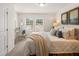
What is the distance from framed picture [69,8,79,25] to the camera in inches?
83.7

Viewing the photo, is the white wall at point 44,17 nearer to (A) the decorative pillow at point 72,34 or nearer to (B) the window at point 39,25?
(B) the window at point 39,25

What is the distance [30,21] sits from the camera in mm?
2127

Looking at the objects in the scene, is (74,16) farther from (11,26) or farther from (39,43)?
(11,26)

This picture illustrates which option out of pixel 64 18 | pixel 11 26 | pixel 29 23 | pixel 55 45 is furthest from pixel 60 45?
pixel 11 26

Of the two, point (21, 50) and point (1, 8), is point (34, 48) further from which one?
point (1, 8)

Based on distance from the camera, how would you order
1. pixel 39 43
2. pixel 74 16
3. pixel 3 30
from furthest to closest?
1. pixel 74 16
2. pixel 39 43
3. pixel 3 30

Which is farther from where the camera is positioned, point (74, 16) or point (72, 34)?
point (74, 16)

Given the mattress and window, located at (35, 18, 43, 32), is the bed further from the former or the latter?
window, located at (35, 18, 43, 32)

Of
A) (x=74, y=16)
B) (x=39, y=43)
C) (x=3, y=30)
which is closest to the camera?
(x=3, y=30)

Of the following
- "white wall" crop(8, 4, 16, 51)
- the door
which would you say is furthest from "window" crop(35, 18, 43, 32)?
the door

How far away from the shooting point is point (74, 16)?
2227mm

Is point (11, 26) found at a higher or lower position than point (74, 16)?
lower

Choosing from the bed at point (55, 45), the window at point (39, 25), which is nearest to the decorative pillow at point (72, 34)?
the bed at point (55, 45)

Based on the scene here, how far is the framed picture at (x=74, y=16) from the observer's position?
212cm
